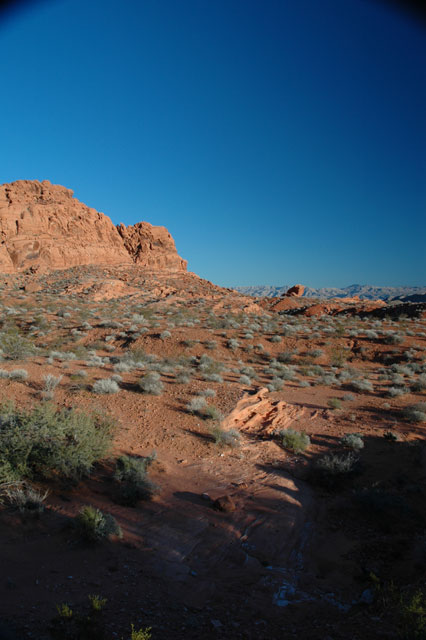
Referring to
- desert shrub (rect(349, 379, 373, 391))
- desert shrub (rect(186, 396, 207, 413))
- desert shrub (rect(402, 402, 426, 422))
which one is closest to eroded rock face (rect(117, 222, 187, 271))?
desert shrub (rect(349, 379, 373, 391))

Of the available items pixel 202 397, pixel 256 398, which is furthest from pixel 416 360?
pixel 202 397

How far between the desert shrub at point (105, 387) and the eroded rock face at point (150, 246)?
2057 inches

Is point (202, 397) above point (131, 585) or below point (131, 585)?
above

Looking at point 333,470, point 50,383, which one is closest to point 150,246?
point 50,383

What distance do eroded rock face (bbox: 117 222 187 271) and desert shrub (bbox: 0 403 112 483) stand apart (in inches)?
2172

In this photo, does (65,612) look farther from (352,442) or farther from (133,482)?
(352,442)

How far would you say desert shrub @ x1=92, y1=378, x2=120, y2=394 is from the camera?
8086mm

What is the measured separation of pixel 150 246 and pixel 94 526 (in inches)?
2394

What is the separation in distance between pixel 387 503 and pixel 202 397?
15.8 ft

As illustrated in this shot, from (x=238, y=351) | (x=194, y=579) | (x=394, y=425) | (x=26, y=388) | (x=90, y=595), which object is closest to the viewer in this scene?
(x=90, y=595)

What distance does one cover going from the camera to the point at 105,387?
8164 millimetres

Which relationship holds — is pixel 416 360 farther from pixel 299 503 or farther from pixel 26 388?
pixel 26 388

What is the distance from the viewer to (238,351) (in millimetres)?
14977

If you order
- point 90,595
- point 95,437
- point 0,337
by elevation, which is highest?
point 0,337
